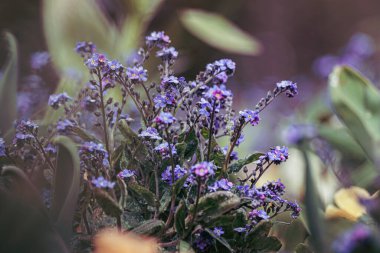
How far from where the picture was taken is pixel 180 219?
798mm

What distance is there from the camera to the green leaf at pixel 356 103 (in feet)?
4.15

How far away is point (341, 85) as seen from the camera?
1.39 meters

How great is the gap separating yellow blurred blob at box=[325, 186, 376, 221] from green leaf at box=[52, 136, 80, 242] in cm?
55

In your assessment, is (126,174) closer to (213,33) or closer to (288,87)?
(288,87)

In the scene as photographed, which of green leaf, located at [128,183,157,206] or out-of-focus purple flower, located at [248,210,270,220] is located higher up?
green leaf, located at [128,183,157,206]

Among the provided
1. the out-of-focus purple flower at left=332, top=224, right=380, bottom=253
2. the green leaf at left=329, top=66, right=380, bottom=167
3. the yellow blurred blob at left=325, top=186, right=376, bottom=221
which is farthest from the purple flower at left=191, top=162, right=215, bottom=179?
the green leaf at left=329, top=66, right=380, bottom=167

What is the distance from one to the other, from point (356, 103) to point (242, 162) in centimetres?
55

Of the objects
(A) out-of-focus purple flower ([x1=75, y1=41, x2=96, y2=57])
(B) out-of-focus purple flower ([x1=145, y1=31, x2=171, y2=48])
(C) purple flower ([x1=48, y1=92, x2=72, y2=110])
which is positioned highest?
(A) out-of-focus purple flower ([x1=75, y1=41, x2=96, y2=57])

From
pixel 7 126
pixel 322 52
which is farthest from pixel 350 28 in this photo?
pixel 7 126

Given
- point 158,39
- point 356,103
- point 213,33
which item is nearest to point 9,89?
point 158,39

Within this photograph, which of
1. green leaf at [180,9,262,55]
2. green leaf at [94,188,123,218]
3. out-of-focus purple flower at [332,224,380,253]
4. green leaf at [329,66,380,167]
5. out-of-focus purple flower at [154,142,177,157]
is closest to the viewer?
out-of-focus purple flower at [332,224,380,253]

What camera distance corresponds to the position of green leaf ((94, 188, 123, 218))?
735 millimetres

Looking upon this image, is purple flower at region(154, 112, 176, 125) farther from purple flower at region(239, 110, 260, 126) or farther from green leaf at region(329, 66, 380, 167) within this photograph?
green leaf at region(329, 66, 380, 167)

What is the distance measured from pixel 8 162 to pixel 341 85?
0.78m
